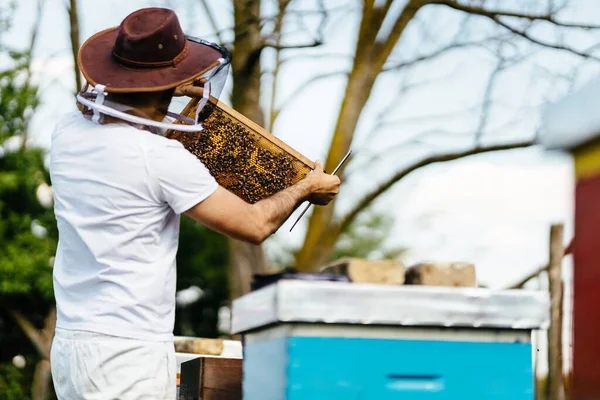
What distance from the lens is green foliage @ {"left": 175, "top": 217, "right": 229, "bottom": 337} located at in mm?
16406

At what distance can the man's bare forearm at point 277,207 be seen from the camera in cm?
197

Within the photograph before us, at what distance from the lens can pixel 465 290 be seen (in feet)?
5.49

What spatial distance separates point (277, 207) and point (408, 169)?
5687 millimetres


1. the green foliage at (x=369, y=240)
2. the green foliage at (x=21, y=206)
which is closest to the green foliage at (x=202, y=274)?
the green foliage at (x=21, y=206)

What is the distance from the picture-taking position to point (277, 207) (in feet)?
6.53

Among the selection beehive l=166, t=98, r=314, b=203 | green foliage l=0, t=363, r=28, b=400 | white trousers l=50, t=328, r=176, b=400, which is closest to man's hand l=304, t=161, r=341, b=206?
beehive l=166, t=98, r=314, b=203

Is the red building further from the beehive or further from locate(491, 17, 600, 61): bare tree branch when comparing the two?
locate(491, 17, 600, 61): bare tree branch

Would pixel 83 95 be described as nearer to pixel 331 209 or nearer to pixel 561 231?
pixel 331 209

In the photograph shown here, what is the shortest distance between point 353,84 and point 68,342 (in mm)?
5267

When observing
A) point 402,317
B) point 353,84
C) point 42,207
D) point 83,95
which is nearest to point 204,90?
point 83,95

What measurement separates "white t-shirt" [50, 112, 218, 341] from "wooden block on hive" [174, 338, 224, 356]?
1.43m

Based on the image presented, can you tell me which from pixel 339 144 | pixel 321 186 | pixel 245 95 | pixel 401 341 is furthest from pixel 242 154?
pixel 339 144

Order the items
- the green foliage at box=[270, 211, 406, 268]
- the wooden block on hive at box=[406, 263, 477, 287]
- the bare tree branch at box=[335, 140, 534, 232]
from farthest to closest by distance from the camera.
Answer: the green foliage at box=[270, 211, 406, 268] → the bare tree branch at box=[335, 140, 534, 232] → the wooden block on hive at box=[406, 263, 477, 287]

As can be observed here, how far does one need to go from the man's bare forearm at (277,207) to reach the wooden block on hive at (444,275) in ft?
1.17
